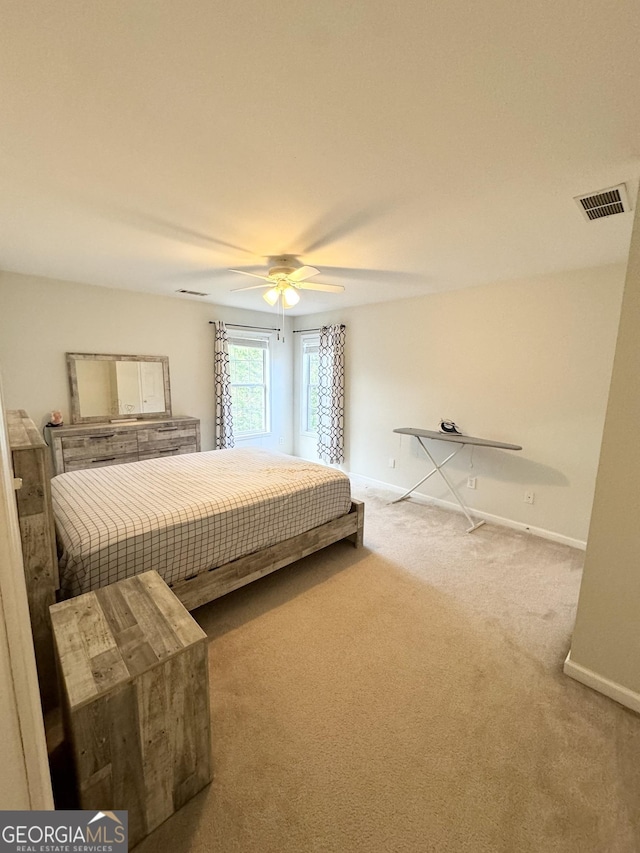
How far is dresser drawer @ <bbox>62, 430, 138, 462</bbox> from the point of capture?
11.1 ft

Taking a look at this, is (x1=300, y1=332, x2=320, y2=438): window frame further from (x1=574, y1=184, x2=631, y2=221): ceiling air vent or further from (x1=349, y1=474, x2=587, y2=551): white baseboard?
(x1=574, y1=184, x2=631, y2=221): ceiling air vent

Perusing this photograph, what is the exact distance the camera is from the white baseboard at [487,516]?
3.01 meters

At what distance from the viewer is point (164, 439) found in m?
3.95

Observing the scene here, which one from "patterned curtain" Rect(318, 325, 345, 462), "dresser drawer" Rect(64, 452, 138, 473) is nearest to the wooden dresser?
"dresser drawer" Rect(64, 452, 138, 473)

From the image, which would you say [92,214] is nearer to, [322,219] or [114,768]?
[322,219]

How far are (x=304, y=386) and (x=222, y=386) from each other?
137cm

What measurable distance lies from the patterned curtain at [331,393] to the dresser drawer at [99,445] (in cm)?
239

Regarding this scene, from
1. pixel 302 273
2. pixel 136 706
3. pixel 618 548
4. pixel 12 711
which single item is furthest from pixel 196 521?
pixel 618 548

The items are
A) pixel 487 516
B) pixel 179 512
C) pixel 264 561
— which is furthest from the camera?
pixel 487 516

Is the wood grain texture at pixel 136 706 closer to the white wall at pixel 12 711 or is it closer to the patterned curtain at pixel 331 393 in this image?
the white wall at pixel 12 711

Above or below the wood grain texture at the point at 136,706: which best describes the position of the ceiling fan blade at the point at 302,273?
above

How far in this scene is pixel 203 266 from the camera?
283 centimetres

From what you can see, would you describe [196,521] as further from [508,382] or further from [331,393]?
[331,393]

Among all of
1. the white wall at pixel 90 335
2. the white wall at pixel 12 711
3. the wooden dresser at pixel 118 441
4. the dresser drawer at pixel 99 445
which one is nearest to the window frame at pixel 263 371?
the white wall at pixel 90 335
